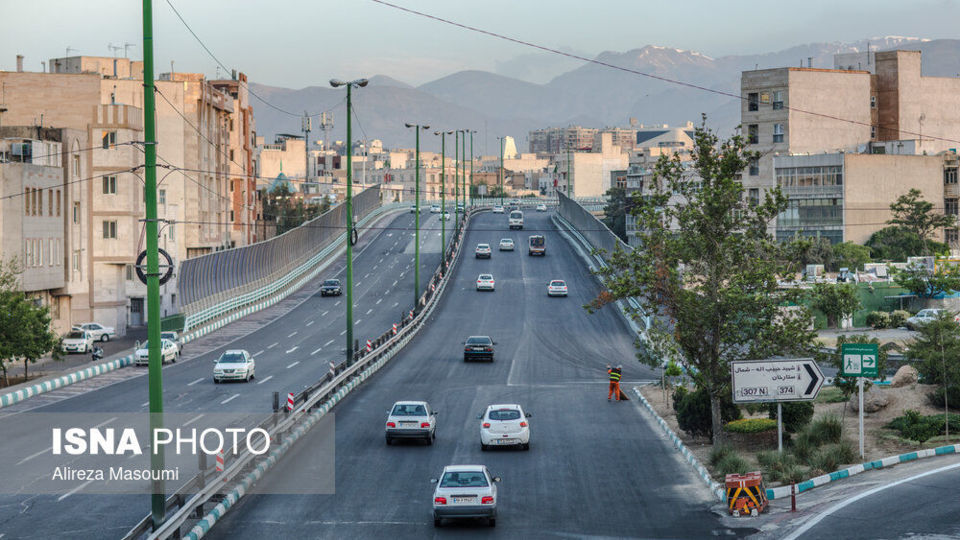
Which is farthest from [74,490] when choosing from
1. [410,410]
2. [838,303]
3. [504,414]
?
[838,303]

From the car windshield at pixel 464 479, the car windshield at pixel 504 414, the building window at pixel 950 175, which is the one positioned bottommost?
the car windshield at pixel 504 414

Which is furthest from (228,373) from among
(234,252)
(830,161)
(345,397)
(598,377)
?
(830,161)

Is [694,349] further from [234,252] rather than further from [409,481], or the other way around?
[234,252]

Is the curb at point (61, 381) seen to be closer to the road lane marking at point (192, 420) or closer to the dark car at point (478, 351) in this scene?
the road lane marking at point (192, 420)

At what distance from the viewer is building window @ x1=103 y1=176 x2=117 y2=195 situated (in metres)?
74.4

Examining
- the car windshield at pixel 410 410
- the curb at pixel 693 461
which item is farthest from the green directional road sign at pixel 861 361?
the car windshield at pixel 410 410

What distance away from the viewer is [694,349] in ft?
96.4

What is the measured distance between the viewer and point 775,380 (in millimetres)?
26281

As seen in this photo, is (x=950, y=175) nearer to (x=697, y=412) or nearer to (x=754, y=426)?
(x=754, y=426)

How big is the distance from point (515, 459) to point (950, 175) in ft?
284

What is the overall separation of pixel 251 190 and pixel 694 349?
100 m

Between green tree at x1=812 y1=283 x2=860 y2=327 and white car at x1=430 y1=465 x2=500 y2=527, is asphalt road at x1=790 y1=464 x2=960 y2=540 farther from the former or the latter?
green tree at x1=812 y1=283 x2=860 y2=327

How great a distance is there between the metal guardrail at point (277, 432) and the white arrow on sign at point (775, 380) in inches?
470

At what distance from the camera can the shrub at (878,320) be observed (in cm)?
7006
